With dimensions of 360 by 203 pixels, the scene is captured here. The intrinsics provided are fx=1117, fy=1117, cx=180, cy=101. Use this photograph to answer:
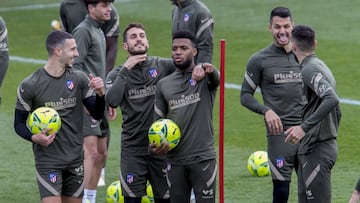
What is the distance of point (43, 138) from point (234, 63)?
11527 millimetres

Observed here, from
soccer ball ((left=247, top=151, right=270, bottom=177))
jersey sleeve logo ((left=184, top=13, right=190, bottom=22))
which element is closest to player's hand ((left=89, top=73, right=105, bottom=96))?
jersey sleeve logo ((left=184, top=13, right=190, bottom=22))

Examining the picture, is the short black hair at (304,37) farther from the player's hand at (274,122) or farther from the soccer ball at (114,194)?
the soccer ball at (114,194)

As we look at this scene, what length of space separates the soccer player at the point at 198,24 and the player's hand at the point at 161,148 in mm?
1927

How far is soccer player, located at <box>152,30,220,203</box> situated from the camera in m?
11.4

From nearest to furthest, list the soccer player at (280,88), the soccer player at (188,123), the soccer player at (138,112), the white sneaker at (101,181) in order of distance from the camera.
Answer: the soccer player at (188,123)
the soccer player at (138,112)
the soccer player at (280,88)
the white sneaker at (101,181)

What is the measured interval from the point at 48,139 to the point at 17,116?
50 centimetres

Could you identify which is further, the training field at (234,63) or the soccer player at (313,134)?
the training field at (234,63)

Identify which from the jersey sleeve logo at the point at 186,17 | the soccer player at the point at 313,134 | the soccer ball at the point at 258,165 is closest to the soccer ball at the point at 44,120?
the soccer player at the point at 313,134

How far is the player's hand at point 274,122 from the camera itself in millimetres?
11625

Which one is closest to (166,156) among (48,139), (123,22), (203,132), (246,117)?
(203,132)

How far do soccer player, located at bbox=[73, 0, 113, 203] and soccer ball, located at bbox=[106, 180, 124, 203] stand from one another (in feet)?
0.58

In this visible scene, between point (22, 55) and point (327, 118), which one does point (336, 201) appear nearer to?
point (327, 118)

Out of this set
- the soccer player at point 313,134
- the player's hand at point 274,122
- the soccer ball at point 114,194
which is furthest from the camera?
the soccer ball at point 114,194

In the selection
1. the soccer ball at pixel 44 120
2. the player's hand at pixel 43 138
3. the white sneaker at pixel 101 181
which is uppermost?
the soccer ball at pixel 44 120
